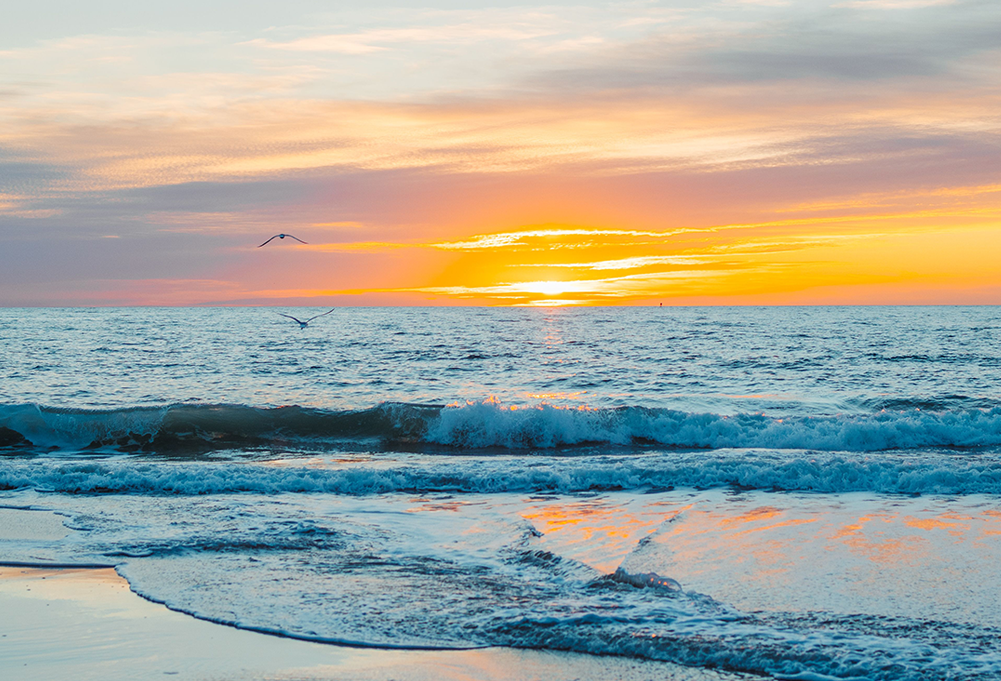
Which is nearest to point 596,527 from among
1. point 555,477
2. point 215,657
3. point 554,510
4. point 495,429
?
point 554,510

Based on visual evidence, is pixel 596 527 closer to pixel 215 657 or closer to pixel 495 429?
pixel 215 657

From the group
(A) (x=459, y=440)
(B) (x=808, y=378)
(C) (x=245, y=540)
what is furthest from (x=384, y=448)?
(B) (x=808, y=378)

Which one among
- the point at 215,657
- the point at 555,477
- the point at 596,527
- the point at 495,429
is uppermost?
the point at 215,657

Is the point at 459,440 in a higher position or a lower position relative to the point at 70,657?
lower

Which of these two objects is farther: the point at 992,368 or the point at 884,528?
the point at 992,368

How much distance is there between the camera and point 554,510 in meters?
11.1

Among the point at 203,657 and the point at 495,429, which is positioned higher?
the point at 203,657

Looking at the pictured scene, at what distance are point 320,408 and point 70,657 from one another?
16867 millimetres

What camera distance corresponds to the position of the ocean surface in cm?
644

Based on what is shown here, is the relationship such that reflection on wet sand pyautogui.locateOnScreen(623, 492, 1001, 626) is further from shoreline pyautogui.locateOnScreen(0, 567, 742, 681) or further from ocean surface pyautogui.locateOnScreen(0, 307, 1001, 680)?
shoreline pyautogui.locateOnScreen(0, 567, 742, 681)

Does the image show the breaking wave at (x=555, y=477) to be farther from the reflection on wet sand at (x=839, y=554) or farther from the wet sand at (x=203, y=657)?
the wet sand at (x=203, y=657)

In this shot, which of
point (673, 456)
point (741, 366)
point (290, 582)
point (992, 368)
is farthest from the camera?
point (741, 366)

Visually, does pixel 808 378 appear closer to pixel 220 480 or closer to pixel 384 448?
pixel 384 448

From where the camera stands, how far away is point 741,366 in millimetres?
34250
